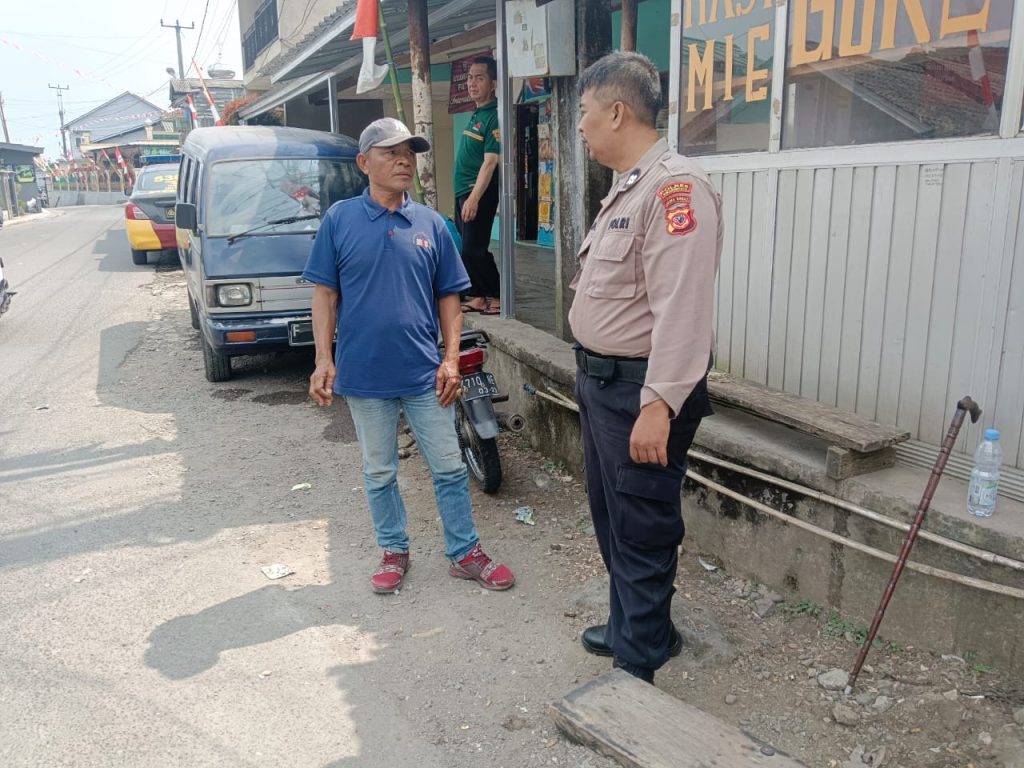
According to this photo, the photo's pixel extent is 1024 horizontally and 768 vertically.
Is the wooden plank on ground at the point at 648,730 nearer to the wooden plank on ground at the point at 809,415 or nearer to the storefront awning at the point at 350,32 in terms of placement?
the wooden plank on ground at the point at 809,415

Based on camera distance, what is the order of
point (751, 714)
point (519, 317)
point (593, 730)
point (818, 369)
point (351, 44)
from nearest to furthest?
point (593, 730) < point (751, 714) < point (818, 369) < point (519, 317) < point (351, 44)

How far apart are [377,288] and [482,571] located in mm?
1366

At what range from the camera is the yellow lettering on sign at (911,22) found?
3006 mm

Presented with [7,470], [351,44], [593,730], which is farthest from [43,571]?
[351,44]

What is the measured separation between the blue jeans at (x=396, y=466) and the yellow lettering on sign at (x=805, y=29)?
83.9 inches

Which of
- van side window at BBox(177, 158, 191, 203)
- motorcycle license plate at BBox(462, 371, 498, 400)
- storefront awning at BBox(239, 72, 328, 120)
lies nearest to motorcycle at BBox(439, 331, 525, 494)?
motorcycle license plate at BBox(462, 371, 498, 400)

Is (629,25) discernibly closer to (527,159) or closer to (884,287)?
(884,287)

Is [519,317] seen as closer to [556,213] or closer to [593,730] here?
[556,213]

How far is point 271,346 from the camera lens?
698cm

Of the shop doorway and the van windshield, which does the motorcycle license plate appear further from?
the shop doorway

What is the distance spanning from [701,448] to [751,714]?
1256 millimetres

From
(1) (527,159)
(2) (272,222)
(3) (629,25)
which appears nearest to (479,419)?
(3) (629,25)

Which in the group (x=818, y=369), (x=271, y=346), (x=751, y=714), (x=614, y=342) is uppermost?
(x=614, y=342)

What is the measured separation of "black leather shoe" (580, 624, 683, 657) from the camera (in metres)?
3.19
